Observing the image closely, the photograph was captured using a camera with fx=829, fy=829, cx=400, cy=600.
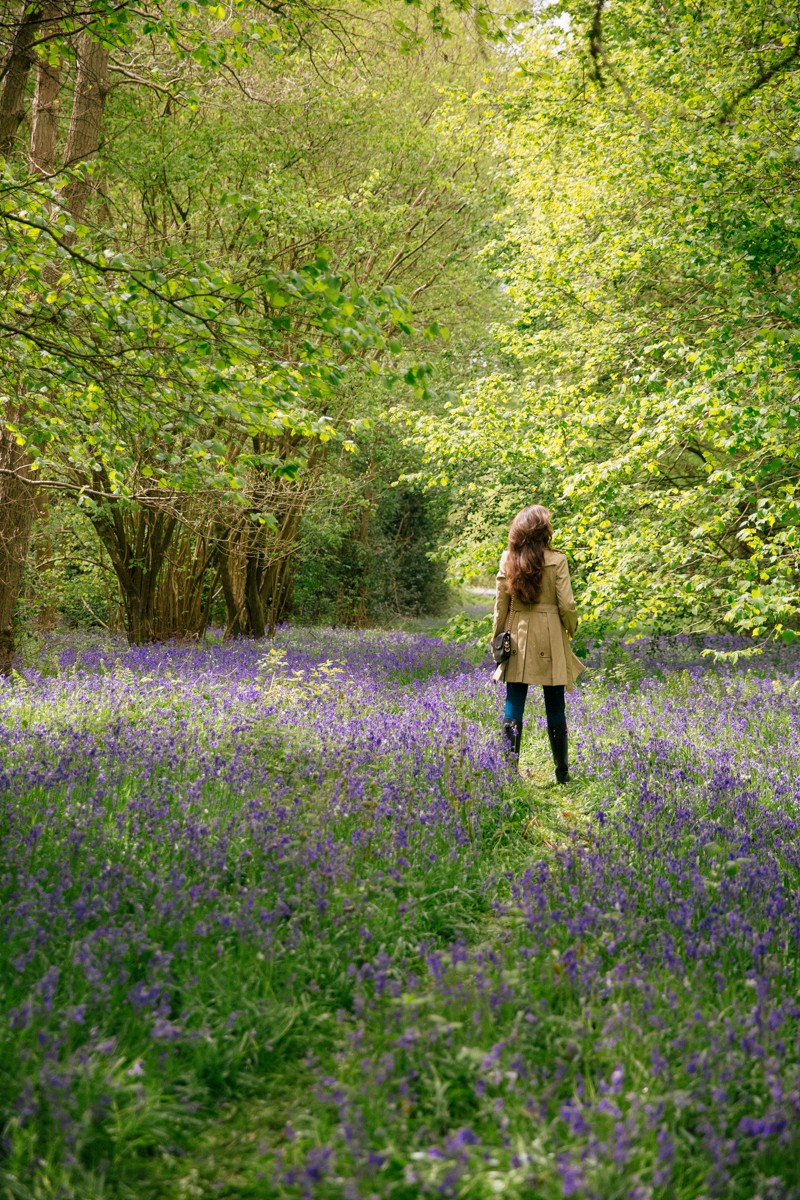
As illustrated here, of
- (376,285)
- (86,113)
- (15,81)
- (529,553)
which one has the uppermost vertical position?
(376,285)


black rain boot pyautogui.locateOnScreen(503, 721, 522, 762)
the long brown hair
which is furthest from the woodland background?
black rain boot pyautogui.locateOnScreen(503, 721, 522, 762)

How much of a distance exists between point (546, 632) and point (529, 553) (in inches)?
26.4

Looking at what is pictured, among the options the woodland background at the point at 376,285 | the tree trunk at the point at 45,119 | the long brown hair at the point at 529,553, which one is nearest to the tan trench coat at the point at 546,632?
the long brown hair at the point at 529,553

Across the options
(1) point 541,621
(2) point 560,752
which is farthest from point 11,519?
(2) point 560,752

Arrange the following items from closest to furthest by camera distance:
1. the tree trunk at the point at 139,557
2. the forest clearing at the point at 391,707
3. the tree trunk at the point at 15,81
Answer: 1. the forest clearing at the point at 391,707
2. the tree trunk at the point at 15,81
3. the tree trunk at the point at 139,557

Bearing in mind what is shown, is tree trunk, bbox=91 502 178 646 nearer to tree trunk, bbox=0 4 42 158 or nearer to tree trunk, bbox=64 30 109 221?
tree trunk, bbox=64 30 109 221

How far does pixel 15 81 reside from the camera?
6.52 m

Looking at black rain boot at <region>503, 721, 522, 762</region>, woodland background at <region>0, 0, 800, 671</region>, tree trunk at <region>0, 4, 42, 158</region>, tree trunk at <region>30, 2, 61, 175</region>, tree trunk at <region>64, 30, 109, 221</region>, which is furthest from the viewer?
tree trunk at <region>64, 30, 109, 221</region>

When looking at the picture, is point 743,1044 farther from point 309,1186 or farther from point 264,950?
point 264,950

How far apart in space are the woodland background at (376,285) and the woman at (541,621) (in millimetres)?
1441

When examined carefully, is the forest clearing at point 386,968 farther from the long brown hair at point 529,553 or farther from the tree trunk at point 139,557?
the tree trunk at point 139,557

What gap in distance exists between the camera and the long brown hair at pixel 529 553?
684 cm

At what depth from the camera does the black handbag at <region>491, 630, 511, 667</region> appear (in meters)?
6.88

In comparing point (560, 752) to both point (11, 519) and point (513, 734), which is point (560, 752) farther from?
point (11, 519)
